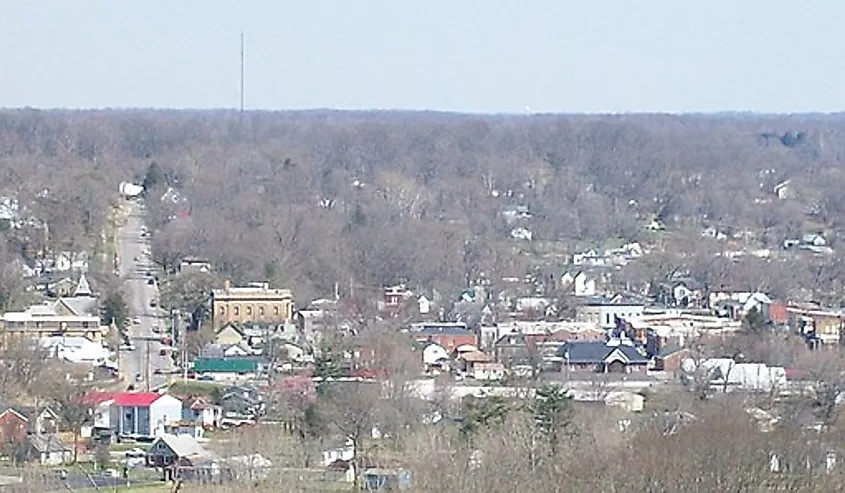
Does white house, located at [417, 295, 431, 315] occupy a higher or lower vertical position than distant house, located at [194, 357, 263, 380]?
higher

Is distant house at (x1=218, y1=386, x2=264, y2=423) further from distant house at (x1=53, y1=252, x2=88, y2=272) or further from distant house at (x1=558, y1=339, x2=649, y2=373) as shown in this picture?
distant house at (x1=53, y1=252, x2=88, y2=272)

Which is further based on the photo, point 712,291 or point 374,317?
point 712,291

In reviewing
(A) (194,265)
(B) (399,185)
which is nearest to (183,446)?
(A) (194,265)

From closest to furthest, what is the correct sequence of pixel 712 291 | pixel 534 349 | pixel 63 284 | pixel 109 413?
1. pixel 109 413
2. pixel 534 349
3. pixel 63 284
4. pixel 712 291

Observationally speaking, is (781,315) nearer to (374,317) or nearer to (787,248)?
(374,317)

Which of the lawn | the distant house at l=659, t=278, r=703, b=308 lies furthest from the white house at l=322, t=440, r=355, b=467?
the distant house at l=659, t=278, r=703, b=308

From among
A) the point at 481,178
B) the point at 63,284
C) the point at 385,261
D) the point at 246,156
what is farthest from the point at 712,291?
the point at 246,156

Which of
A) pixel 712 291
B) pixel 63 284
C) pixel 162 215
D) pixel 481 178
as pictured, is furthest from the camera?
pixel 481 178
